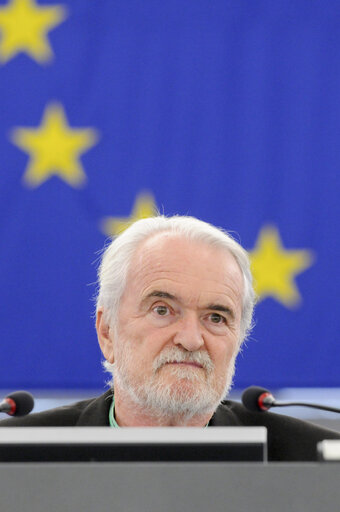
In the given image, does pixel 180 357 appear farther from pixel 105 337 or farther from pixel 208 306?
pixel 105 337

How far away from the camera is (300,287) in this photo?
122 inches

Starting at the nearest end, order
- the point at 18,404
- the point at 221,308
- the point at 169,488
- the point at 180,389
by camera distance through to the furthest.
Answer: the point at 169,488, the point at 18,404, the point at 180,389, the point at 221,308

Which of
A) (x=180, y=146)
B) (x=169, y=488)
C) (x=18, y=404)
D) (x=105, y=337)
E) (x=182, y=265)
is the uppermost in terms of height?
(x=180, y=146)

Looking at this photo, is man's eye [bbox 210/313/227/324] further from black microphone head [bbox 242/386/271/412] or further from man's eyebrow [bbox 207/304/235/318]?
black microphone head [bbox 242/386/271/412]

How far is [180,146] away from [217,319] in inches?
42.6

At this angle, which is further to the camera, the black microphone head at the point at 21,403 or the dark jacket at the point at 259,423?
the dark jacket at the point at 259,423

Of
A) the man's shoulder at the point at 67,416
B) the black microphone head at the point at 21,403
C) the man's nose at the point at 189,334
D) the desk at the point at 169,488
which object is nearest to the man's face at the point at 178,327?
the man's nose at the point at 189,334

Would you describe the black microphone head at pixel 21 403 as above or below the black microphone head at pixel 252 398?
below

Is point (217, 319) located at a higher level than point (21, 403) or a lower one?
higher

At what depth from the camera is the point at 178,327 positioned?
215 centimetres

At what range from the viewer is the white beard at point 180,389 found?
2080 millimetres

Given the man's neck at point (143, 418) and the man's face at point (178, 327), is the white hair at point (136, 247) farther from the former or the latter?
the man's neck at point (143, 418)

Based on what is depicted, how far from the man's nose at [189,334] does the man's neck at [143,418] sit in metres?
0.18

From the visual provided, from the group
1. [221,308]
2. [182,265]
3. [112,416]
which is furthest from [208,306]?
[112,416]
